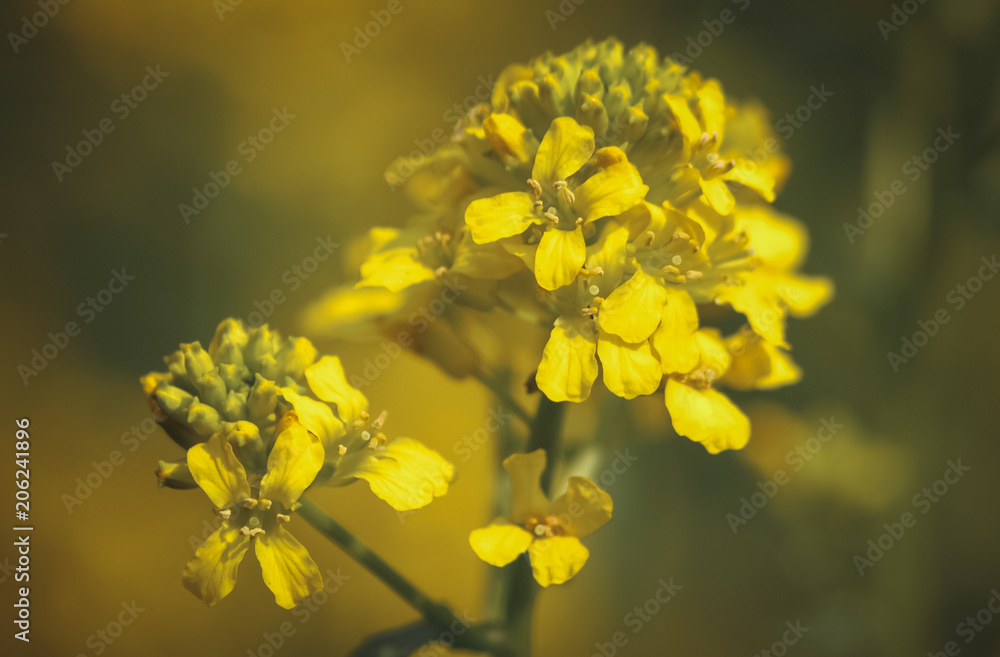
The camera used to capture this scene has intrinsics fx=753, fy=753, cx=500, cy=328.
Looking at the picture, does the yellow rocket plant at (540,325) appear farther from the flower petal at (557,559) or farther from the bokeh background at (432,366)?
the bokeh background at (432,366)

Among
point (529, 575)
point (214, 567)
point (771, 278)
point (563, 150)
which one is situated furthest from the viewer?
point (771, 278)

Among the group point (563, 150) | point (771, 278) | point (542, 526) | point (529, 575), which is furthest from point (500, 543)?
point (771, 278)

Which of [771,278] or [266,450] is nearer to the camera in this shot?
[266,450]

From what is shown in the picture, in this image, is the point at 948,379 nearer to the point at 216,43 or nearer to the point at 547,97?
the point at 547,97

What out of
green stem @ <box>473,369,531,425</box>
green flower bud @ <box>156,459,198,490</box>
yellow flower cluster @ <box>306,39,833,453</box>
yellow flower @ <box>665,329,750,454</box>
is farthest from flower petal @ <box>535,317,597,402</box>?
green flower bud @ <box>156,459,198,490</box>

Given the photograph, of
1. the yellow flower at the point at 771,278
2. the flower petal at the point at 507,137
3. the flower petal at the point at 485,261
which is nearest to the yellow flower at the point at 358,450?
the flower petal at the point at 485,261

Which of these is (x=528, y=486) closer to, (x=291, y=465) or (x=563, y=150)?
(x=291, y=465)

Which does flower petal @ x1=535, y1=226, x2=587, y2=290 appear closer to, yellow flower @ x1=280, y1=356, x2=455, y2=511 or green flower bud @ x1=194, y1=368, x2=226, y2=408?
yellow flower @ x1=280, y1=356, x2=455, y2=511

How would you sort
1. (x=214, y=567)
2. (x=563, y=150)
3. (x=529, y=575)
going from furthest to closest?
(x=529, y=575) → (x=563, y=150) → (x=214, y=567)

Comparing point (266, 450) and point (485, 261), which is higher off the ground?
point (485, 261)
